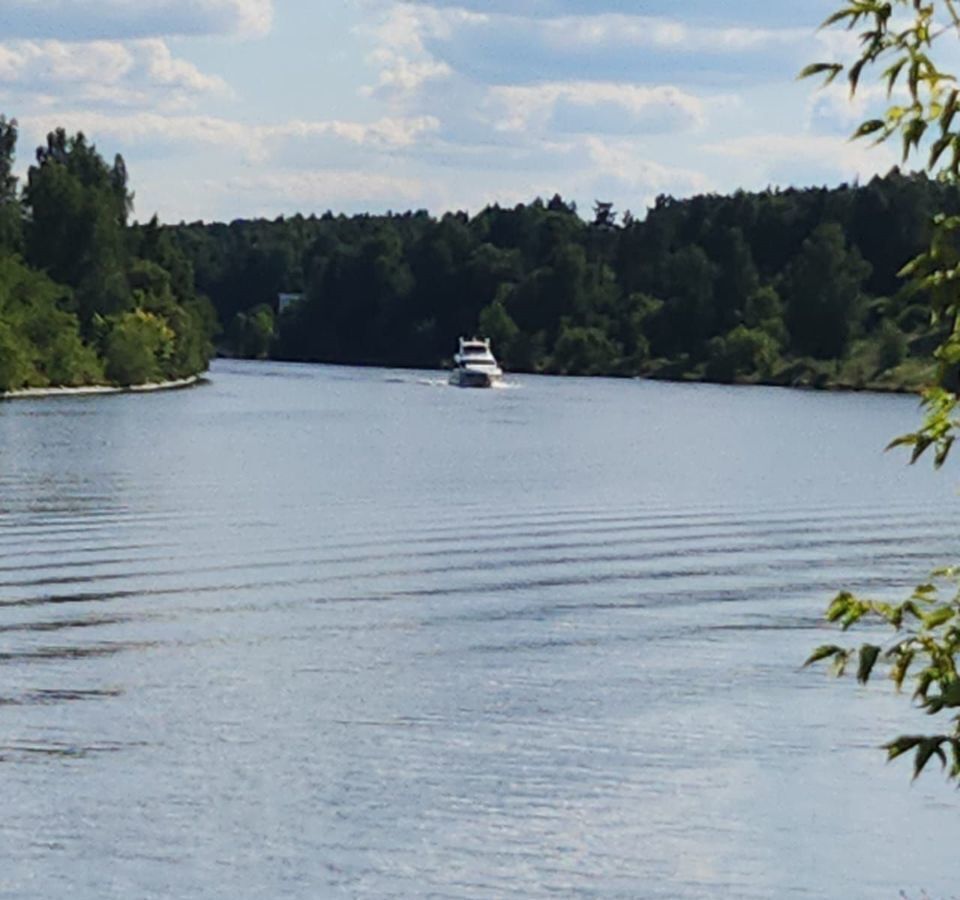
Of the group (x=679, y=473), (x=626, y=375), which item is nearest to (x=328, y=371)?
(x=626, y=375)

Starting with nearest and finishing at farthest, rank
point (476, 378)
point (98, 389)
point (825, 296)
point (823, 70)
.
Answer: point (823, 70), point (98, 389), point (476, 378), point (825, 296)

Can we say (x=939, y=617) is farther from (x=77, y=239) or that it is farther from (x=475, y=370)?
(x=475, y=370)

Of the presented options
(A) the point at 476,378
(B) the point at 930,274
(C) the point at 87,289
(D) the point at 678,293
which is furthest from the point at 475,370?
(B) the point at 930,274

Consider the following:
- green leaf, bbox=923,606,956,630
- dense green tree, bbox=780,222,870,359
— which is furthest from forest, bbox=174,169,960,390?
green leaf, bbox=923,606,956,630

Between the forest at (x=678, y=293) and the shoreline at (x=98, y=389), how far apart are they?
31020mm

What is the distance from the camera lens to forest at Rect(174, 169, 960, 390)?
14700cm

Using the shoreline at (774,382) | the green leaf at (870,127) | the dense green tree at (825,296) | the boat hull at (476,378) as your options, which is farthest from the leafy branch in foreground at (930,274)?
the dense green tree at (825,296)

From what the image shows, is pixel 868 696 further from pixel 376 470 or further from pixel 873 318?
pixel 873 318

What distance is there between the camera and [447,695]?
20.6 metres

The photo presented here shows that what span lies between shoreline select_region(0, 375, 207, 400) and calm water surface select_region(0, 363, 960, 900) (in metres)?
55.5

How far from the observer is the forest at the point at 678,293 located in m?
147

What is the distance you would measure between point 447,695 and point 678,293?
471 ft

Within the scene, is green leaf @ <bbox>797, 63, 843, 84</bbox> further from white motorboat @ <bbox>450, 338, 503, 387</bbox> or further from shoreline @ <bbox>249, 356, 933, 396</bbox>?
white motorboat @ <bbox>450, 338, 503, 387</bbox>

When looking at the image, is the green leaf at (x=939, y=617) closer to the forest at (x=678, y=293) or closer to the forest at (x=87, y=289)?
the forest at (x=87, y=289)
